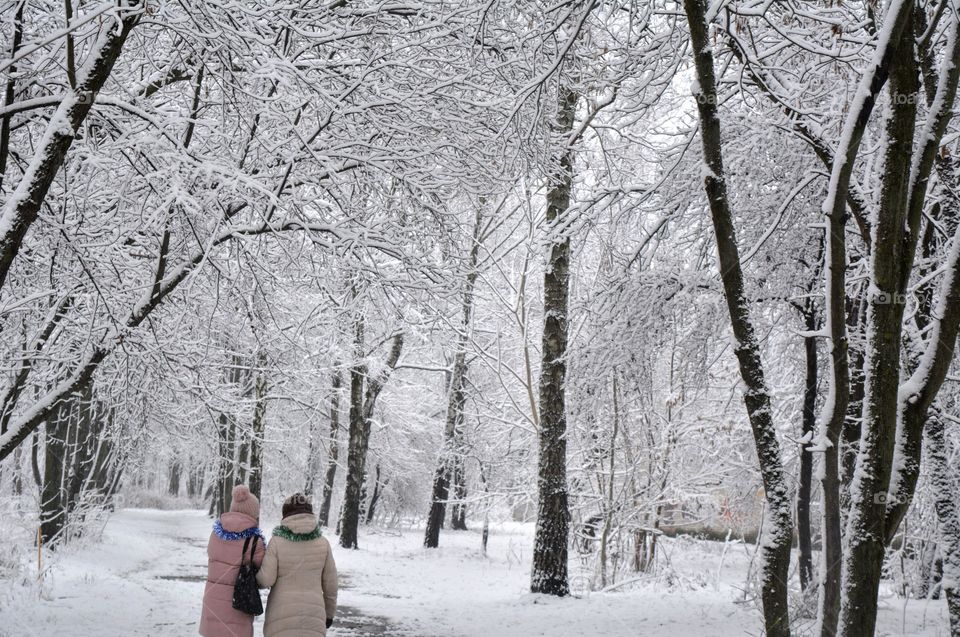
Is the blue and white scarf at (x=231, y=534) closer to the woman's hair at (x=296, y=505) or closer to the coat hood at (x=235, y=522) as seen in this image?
the coat hood at (x=235, y=522)

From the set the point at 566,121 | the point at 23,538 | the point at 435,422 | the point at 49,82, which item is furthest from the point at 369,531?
the point at 49,82

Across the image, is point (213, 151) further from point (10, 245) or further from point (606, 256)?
point (606, 256)

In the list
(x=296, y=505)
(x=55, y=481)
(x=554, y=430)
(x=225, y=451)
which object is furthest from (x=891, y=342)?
(x=225, y=451)

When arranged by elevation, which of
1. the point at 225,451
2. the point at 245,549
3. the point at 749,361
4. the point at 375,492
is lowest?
the point at 375,492

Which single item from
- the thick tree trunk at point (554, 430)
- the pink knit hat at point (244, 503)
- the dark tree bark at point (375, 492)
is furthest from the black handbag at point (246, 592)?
the dark tree bark at point (375, 492)

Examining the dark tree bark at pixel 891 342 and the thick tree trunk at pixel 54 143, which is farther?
the thick tree trunk at pixel 54 143

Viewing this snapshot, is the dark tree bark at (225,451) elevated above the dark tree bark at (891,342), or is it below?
below

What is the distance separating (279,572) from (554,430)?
581 centimetres

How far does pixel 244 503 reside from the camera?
5195mm

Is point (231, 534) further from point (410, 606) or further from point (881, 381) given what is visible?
point (410, 606)

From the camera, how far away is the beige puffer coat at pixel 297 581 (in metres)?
4.57

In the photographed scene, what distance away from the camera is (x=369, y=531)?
25.0 metres

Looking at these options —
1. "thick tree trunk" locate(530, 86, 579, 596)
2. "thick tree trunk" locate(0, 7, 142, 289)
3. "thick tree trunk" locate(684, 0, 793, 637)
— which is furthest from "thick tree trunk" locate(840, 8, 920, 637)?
"thick tree trunk" locate(530, 86, 579, 596)

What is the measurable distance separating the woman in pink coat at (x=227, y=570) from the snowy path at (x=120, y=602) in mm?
2868
